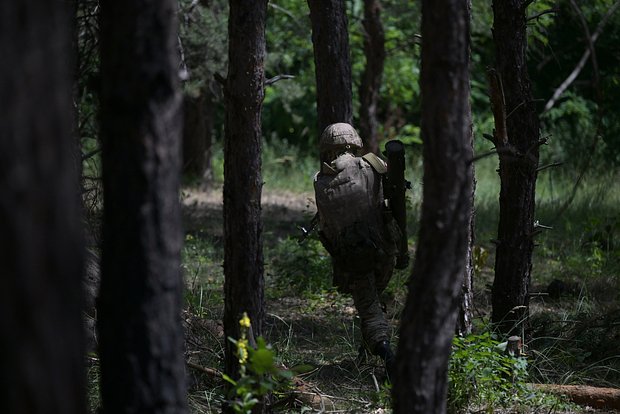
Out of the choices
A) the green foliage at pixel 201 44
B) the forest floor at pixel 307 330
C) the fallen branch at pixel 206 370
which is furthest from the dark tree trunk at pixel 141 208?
the green foliage at pixel 201 44

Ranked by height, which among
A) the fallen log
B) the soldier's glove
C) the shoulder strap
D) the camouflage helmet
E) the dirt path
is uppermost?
the camouflage helmet

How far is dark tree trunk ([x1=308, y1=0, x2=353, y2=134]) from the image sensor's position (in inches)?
341

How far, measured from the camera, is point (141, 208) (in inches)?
123

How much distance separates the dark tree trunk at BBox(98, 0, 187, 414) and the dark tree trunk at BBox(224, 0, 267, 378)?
162cm

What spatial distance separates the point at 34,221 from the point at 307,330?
17.9 ft

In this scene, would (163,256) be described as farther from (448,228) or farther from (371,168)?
(371,168)

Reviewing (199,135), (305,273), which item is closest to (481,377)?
(305,273)

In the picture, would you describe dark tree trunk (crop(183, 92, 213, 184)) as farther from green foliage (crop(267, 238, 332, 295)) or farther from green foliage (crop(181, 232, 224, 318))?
green foliage (crop(267, 238, 332, 295))

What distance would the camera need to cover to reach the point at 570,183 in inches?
576

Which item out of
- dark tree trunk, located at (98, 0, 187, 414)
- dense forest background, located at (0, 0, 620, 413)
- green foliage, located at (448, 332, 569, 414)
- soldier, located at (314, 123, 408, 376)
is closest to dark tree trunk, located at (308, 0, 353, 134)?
dense forest background, located at (0, 0, 620, 413)

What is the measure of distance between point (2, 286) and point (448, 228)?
1.91 meters

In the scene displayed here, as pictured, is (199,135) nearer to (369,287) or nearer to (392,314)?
(392,314)

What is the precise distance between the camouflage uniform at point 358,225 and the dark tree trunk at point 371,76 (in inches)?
280

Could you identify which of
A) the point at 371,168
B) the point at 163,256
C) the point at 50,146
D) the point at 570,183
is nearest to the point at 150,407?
the point at 163,256
